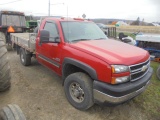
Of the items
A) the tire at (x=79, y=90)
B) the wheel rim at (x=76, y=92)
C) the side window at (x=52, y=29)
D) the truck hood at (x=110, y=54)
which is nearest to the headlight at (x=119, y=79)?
the truck hood at (x=110, y=54)

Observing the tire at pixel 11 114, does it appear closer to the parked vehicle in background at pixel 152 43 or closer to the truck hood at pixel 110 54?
the truck hood at pixel 110 54

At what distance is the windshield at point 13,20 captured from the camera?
10.2 m

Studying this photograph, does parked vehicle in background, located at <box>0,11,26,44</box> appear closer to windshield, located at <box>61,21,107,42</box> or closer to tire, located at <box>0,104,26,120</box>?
windshield, located at <box>61,21,107,42</box>

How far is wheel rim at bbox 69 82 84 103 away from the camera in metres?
3.69

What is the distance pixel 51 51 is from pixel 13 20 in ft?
23.3

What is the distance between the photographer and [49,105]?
3.95 metres

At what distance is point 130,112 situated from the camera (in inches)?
150

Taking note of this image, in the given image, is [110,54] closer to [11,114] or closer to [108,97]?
[108,97]

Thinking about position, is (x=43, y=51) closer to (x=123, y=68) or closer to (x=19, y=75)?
(x=19, y=75)

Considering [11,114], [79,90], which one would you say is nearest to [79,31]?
[79,90]

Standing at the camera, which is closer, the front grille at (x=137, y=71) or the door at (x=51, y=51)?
the front grille at (x=137, y=71)

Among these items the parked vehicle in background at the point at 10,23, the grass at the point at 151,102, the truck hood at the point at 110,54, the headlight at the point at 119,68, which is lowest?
the grass at the point at 151,102

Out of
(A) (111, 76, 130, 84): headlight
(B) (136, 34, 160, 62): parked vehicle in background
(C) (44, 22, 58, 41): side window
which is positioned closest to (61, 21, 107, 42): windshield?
(C) (44, 22, 58, 41): side window

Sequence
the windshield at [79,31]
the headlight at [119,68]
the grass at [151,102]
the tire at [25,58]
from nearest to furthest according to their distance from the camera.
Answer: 1. the headlight at [119,68]
2. the grass at [151,102]
3. the windshield at [79,31]
4. the tire at [25,58]
